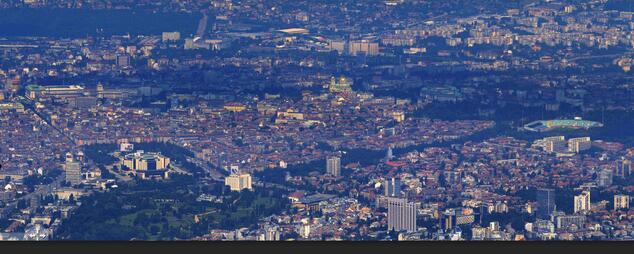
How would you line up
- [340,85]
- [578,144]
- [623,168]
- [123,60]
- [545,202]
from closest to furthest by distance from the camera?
[545,202] < [623,168] < [578,144] < [340,85] < [123,60]

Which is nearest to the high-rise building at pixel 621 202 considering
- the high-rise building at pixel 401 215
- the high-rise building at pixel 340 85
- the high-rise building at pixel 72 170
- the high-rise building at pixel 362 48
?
the high-rise building at pixel 401 215

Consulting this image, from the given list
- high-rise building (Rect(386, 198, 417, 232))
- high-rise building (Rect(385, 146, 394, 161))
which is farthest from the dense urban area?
high-rise building (Rect(386, 198, 417, 232))

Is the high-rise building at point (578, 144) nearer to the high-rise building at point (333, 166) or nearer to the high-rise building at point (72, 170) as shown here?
the high-rise building at point (333, 166)

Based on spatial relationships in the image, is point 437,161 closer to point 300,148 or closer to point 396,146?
point 396,146

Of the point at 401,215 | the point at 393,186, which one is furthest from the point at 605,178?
the point at 401,215

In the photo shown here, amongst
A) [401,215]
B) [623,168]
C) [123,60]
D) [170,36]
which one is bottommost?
[623,168]

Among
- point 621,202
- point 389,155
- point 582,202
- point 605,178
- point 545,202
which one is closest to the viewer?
point 582,202

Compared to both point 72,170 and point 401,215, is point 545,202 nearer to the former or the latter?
point 401,215
